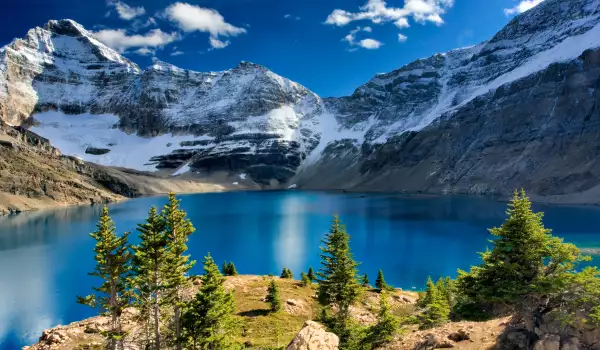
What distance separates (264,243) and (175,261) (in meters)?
71.8

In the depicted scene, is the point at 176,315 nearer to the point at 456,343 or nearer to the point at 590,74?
the point at 456,343

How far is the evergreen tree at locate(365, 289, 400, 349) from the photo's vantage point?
63.0 feet

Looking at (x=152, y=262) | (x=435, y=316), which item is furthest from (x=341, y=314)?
(x=152, y=262)

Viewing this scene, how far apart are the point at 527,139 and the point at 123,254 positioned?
8571 inches

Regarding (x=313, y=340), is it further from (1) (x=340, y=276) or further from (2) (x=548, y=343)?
(1) (x=340, y=276)

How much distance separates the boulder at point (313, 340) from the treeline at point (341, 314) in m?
4.88

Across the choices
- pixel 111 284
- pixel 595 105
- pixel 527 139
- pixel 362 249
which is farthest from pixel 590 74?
pixel 111 284

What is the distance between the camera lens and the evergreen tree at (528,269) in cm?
1466

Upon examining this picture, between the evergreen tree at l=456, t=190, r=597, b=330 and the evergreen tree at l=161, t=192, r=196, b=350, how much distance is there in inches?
607

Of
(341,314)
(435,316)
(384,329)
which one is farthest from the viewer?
(341,314)

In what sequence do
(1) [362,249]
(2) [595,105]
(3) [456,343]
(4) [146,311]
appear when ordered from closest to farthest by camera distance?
(3) [456,343], (4) [146,311], (1) [362,249], (2) [595,105]

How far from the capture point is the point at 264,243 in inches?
3632

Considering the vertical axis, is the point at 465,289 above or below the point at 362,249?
above

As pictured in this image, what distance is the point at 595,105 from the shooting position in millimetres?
180875
